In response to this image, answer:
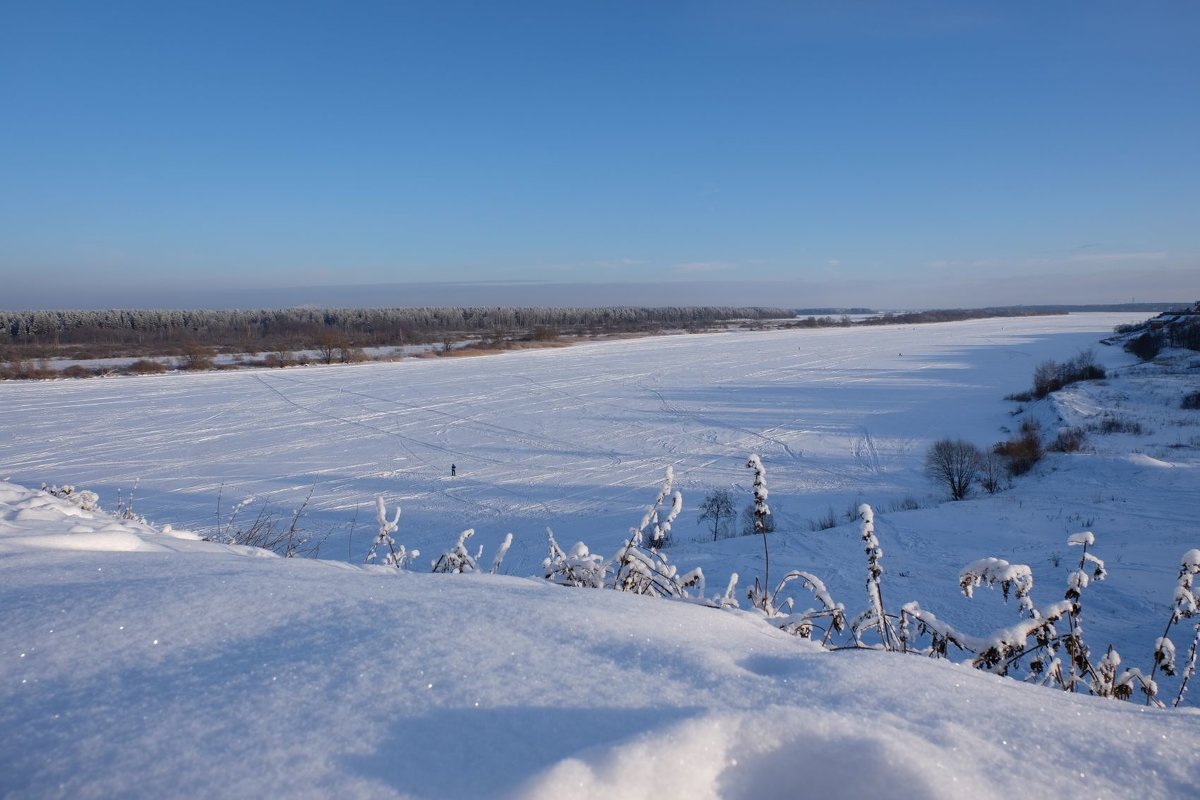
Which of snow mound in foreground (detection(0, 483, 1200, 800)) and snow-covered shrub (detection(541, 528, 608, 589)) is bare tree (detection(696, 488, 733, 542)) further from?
snow mound in foreground (detection(0, 483, 1200, 800))

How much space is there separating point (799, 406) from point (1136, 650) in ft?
84.4

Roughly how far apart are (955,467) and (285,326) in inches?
3867

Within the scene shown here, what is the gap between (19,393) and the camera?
33438 millimetres

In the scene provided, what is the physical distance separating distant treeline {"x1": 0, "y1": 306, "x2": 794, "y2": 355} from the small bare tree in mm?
49503

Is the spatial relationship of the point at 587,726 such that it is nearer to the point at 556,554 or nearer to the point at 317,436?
the point at 556,554

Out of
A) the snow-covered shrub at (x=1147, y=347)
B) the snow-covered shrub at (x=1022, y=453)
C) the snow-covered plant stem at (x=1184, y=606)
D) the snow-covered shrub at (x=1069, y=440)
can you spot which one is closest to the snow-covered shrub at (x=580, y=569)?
the snow-covered plant stem at (x=1184, y=606)

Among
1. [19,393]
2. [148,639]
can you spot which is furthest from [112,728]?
[19,393]

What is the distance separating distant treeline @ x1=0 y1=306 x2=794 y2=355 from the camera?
69.2m

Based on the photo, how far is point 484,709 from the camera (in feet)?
4.32

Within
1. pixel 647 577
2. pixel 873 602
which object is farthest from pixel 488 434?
pixel 873 602

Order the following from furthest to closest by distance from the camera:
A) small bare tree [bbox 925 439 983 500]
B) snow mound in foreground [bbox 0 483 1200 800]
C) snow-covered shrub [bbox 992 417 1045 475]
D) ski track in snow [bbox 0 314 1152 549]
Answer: snow-covered shrub [bbox 992 417 1045 475], ski track in snow [bbox 0 314 1152 549], small bare tree [bbox 925 439 983 500], snow mound in foreground [bbox 0 483 1200 800]

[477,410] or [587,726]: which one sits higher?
[587,726]

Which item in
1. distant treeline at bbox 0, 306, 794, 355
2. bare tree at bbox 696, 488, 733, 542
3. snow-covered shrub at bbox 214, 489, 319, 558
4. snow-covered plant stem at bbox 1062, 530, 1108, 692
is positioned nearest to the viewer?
snow-covered plant stem at bbox 1062, 530, 1108, 692

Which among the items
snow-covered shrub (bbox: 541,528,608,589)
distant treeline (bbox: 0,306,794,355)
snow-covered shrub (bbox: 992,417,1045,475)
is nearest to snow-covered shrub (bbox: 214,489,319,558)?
snow-covered shrub (bbox: 541,528,608,589)
